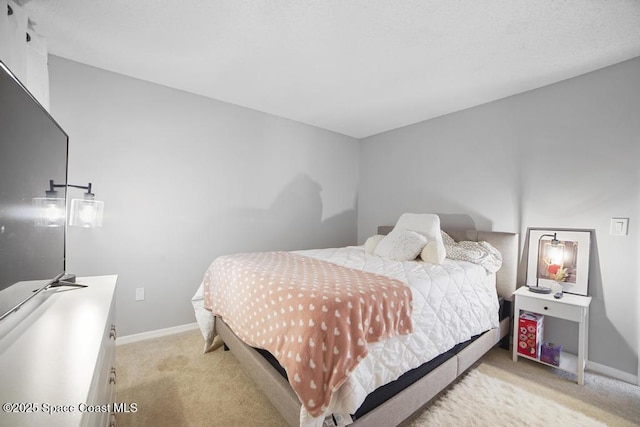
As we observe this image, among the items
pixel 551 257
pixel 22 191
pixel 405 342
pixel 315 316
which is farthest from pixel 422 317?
pixel 22 191

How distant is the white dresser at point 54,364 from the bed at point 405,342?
751mm

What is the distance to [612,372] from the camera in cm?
210

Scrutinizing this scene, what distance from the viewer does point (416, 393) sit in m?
1.50

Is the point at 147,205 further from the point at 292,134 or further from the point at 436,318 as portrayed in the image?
the point at 436,318

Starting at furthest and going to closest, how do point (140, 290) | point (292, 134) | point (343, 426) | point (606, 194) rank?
point (292, 134) < point (140, 290) < point (606, 194) < point (343, 426)

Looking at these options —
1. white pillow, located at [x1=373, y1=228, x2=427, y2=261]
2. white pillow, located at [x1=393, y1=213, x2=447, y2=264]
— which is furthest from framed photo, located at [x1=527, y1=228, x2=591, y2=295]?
white pillow, located at [x1=373, y1=228, x2=427, y2=261]

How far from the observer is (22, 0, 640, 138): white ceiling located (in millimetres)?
1667

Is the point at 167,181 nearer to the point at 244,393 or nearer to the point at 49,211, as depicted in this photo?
the point at 49,211

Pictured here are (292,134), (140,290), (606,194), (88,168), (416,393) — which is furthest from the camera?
(292,134)

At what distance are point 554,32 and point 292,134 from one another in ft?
8.90

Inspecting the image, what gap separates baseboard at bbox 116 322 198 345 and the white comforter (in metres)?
0.61

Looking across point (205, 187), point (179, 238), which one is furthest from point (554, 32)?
point (179, 238)

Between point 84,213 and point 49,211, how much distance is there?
0.78 meters

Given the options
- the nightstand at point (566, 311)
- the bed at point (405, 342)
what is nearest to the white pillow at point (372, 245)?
the bed at point (405, 342)
